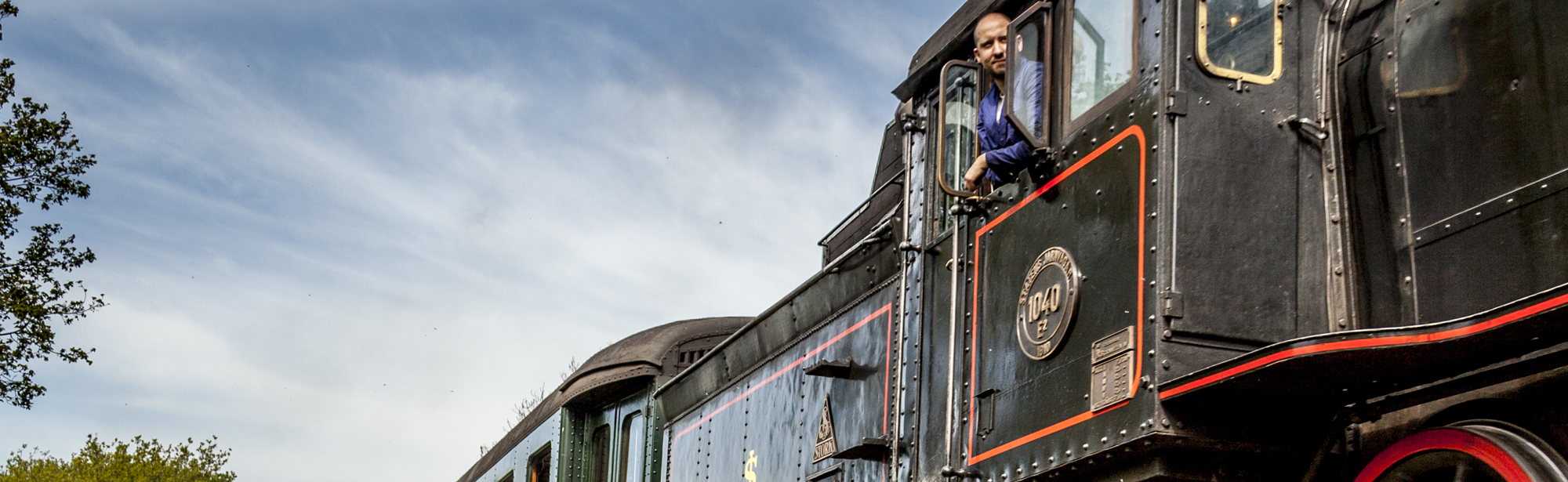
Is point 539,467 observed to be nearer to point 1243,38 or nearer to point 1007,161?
point 1007,161

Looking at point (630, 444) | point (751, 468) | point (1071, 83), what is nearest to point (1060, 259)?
point (1071, 83)

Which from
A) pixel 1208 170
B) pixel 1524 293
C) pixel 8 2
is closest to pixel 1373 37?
pixel 1208 170

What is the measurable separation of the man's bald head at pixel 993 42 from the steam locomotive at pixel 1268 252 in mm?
76

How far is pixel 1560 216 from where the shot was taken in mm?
3186

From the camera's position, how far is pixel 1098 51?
13.9 feet

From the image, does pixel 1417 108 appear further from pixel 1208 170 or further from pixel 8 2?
pixel 8 2

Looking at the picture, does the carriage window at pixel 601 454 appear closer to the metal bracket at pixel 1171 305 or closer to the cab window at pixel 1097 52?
the cab window at pixel 1097 52

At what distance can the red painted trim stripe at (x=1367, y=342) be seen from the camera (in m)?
2.66

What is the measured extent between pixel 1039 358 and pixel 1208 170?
0.79 m

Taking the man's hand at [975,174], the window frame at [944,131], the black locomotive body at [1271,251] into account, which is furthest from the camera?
the window frame at [944,131]

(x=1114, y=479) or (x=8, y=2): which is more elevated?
(x=8, y=2)

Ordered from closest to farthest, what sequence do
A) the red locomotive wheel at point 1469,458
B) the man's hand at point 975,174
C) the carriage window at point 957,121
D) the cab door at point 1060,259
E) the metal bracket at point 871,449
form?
the red locomotive wheel at point 1469,458 < the cab door at point 1060,259 < the man's hand at point 975,174 < the carriage window at point 957,121 < the metal bracket at point 871,449

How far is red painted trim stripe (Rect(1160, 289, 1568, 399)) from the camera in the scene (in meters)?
2.66

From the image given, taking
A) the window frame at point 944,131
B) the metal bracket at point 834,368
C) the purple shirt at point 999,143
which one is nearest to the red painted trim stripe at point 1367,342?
the purple shirt at point 999,143
